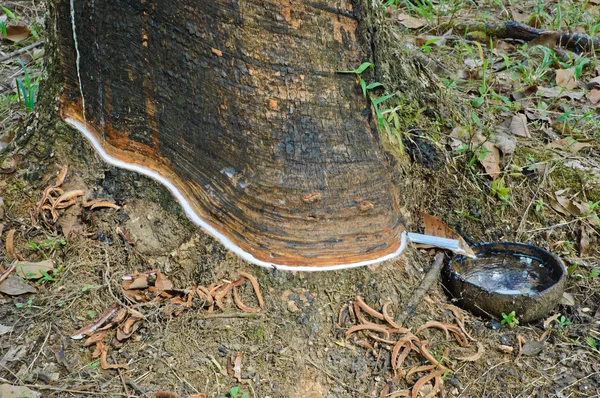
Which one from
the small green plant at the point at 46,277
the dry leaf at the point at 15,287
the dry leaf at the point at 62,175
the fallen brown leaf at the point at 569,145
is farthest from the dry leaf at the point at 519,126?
the dry leaf at the point at 15,287

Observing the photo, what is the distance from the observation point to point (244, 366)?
2045 millimetres

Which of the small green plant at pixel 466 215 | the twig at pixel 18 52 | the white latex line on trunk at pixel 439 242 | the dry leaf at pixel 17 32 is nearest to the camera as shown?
the white latex line on trunk at pixel 439 242

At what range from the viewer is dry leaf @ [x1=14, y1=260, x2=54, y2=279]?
7.60 ft

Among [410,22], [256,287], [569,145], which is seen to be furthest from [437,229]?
[410,22]

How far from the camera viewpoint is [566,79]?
3791mm

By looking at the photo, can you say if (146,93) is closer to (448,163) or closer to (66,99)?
(66,99)

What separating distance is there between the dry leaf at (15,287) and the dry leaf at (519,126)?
241cm

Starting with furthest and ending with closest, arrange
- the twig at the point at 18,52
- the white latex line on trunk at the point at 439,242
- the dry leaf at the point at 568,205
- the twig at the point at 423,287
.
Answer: the twig at the point at 18,52, the dry leaf at the point at 568,205, the white latex line on trunk at the point at 439,242, the twig at the point at 423,287

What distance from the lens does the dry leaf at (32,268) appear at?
232 cm

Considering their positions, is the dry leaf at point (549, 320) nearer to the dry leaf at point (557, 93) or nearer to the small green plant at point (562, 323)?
the small green plant at point (562, 323)

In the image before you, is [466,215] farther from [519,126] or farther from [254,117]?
[254,117]

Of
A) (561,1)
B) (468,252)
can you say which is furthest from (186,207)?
(561,1)

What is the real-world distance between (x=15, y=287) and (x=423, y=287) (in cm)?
147

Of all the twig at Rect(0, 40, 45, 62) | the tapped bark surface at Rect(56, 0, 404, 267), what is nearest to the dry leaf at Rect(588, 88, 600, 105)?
the tapped bark surface at Rect(56, 0, 404, 267)
